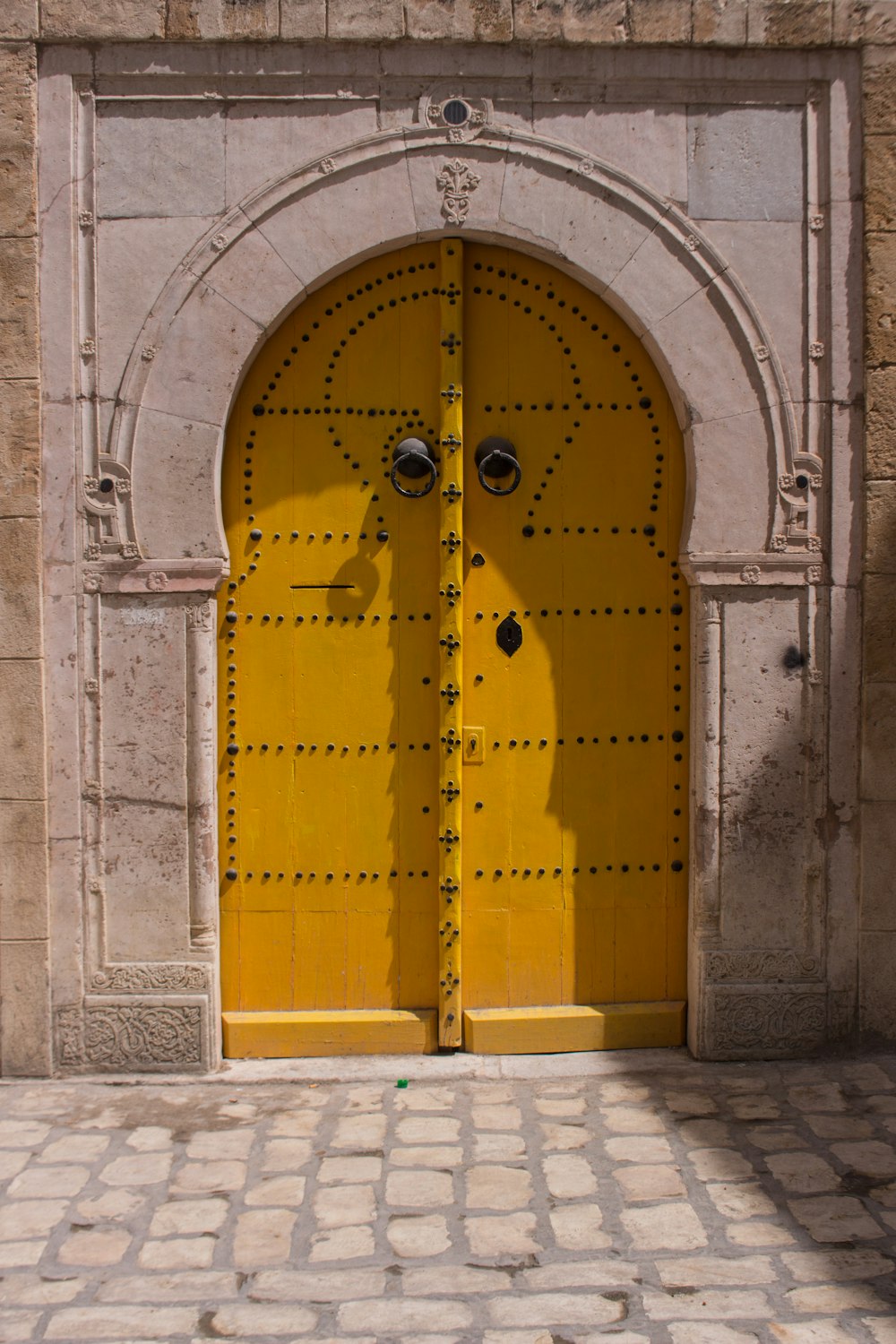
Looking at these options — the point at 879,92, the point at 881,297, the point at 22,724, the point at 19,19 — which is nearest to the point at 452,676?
the point at 22,724

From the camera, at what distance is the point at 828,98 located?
13.5 ft

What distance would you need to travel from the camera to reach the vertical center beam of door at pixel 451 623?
13.7 feet

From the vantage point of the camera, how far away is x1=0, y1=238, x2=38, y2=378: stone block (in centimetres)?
399

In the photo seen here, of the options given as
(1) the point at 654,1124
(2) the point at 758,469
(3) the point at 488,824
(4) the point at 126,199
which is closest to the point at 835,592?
(2) the point at 758,469

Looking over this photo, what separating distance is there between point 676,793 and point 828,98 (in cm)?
257

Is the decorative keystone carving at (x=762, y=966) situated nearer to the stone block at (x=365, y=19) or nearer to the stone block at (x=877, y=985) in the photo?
the stone block at (x=877, y=985)

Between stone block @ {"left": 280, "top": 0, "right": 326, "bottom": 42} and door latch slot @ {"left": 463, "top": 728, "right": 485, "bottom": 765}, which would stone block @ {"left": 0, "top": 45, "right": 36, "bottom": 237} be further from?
door latch slot @ {"left": 463, "top": 728, "right": 485, "bottom": 765}

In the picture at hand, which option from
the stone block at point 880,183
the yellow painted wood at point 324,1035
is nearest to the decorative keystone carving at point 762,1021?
the yellow painted wood at point 324,1035

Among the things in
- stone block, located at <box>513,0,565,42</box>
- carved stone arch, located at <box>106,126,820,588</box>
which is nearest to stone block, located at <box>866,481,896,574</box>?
carved stone arch, located at <box>106,126,820,588</box>

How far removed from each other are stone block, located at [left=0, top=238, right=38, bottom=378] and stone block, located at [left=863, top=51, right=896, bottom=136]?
9.80ft

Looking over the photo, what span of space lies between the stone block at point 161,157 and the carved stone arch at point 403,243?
0.65ft

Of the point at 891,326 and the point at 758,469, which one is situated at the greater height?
the point at 891,326

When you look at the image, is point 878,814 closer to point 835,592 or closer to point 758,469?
point 835,592

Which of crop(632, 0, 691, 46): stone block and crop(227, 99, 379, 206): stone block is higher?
crop(632, 0, 691, 46): stone block
